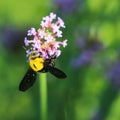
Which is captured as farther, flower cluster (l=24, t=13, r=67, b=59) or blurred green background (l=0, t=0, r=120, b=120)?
blurred green background (l=0, t=0, r=120, b=120)

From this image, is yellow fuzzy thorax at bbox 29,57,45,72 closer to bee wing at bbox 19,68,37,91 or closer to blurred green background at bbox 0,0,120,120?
bee wing at bbox 19,68,37,91

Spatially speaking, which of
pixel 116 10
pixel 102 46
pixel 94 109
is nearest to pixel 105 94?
pixel 94 109

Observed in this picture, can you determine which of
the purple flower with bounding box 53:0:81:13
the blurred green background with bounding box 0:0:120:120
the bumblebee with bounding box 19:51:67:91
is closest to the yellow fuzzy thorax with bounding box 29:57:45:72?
the bumblebee with bounding box 19:51:67:91

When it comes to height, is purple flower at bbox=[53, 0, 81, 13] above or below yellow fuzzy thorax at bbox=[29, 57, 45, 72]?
above

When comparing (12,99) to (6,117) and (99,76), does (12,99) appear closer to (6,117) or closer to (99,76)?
(6,117)

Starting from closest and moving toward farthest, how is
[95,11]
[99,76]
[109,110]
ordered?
[109,110]
[99,76]
[95,11]

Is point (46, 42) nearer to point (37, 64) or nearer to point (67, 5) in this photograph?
point (37, 64)

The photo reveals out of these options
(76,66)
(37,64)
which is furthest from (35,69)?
(76,66)

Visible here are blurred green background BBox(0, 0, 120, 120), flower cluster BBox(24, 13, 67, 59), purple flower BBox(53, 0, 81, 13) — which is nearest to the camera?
flower cluster BBox(24, 13, 67, 59)
